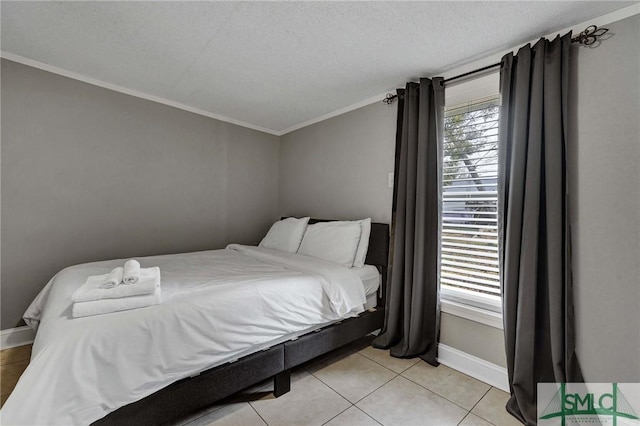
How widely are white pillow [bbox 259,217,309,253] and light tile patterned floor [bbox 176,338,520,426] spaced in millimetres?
1180

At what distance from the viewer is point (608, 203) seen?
152 centimetres

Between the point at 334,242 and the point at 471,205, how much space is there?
1179 mm

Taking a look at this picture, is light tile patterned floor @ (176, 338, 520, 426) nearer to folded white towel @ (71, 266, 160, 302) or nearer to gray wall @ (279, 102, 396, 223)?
folded white towel @ (71, 266, 160, 302)

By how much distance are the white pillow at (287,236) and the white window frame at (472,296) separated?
1446 mm

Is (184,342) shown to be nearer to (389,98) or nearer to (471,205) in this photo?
(471,205)

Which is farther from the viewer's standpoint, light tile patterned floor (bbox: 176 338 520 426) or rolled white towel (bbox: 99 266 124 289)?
light tile patterned floor (bbox: 176 338 520 426)

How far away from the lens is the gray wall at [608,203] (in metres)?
1.46

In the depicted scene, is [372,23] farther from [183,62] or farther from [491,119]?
[183,62]

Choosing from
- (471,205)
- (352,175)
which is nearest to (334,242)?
(352,175)

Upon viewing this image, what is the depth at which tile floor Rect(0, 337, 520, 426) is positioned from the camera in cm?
157

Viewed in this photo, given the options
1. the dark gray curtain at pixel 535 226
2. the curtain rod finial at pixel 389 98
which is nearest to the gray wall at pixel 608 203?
the dark gray curtain at pixel 535 226

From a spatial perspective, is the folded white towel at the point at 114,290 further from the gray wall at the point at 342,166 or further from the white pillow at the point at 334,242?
the gray wall at the point at 342,166

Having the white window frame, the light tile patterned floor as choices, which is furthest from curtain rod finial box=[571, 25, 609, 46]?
the light tile patterned floor

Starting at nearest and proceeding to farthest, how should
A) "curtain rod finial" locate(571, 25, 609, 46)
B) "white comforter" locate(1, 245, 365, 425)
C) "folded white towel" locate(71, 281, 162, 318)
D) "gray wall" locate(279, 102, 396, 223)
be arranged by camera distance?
1. "white comforter" locate(1, 245, 365, 425)
2. "folded white towel" locate(71, 281, 162, 318)
3. "curtain rod finial" locate(571, 25, 609, 46)
4. "gray wall" locate(279, 102, 396, 223)
